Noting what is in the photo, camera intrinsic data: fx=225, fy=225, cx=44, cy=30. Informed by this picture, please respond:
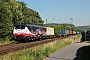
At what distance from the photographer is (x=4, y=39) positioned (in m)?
38.9

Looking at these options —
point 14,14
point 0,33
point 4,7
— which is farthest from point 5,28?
point 14,14

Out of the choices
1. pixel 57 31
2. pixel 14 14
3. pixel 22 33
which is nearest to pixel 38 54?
pixel 22 33

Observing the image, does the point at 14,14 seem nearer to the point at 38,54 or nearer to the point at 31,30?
the point at 31,30

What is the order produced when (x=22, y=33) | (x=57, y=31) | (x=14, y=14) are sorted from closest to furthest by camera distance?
(x=22, y=33) < (x=14, y=14) < (x=57, y=31)

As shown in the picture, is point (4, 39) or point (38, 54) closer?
point (38, 54)

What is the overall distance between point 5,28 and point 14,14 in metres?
7.49

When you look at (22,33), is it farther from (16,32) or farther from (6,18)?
(6,18)

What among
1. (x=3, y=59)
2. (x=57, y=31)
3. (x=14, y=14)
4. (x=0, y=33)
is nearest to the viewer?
(x=3, y=59)

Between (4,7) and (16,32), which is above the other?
(4,7)

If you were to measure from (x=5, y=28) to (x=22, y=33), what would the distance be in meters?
5.93

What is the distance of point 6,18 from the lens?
39.8m

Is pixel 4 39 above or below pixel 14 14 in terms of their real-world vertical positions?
below

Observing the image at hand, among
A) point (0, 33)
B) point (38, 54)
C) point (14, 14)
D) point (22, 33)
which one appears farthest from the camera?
point (14, 14)

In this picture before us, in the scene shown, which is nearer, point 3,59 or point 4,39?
point 3,59
